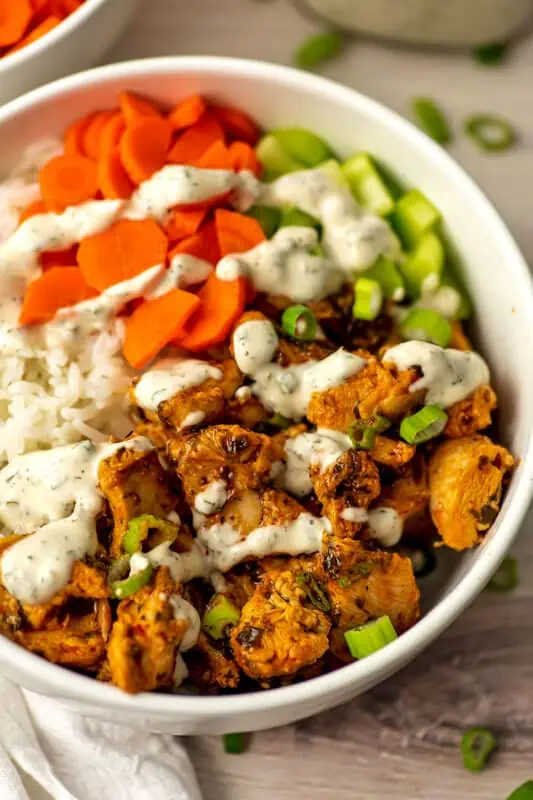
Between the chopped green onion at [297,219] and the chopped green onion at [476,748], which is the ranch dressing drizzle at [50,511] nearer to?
the chopped green onion at [297,219]

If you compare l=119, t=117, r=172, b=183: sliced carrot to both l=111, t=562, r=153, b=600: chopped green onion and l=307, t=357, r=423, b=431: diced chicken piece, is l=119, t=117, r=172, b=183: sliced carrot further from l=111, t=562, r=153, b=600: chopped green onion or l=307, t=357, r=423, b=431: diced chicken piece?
l=111, t=562, r=153, b=600: chopped green onion

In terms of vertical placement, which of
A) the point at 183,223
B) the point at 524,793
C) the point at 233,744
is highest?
the point at 183,223

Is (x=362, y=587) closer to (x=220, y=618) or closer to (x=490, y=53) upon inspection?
(x=220, y=618)

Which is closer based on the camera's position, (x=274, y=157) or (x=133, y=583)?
(x=133, y=583)

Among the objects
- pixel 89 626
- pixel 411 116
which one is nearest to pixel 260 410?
pixel 89 626

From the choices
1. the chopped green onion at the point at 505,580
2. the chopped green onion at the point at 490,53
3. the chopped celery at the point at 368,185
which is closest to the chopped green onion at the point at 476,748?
the chopped green onion at the point at 505,580

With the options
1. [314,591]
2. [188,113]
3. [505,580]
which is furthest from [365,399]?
[188,113]
